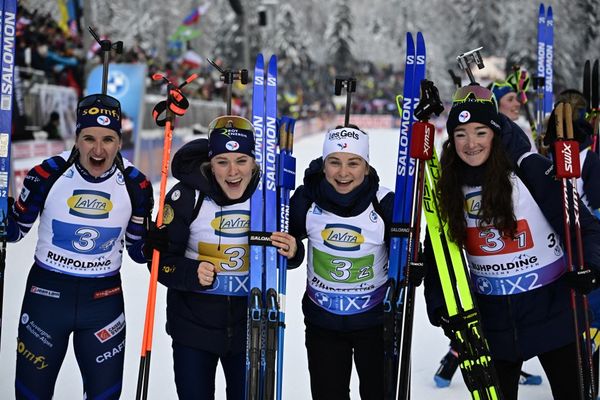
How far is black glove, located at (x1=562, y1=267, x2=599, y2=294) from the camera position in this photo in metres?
2.81

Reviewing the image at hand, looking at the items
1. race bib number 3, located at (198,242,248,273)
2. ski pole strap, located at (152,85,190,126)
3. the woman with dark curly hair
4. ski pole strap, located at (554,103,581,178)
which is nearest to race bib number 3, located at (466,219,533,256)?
the woman with dark curly hair

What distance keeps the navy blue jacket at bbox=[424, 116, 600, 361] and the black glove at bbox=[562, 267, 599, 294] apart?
0.08 metres

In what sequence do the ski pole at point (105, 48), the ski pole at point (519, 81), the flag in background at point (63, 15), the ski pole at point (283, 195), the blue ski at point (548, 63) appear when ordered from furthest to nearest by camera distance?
the flag in background at point (63, 15), the blue ski at point (548, 63), the ski pole at point (519, 81), the ski pole at point (105, 48), the ski pole at point (283, 195)

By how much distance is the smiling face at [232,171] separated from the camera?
10.2 ft

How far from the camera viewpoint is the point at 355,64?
59.8 m

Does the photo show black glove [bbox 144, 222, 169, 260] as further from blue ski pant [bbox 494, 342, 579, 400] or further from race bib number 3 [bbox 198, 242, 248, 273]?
blue ski pant [bbox 494, 342, 579, 400]

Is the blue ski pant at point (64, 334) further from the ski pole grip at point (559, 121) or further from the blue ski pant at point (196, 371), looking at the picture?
the ski pole grip at point (559, 121)

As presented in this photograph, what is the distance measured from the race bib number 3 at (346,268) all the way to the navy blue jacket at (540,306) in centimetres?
57

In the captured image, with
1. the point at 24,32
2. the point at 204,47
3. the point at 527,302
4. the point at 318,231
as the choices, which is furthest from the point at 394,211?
the point at 204,47

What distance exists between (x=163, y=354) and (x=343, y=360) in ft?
8.00

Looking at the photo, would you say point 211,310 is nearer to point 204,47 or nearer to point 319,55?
point 204,47

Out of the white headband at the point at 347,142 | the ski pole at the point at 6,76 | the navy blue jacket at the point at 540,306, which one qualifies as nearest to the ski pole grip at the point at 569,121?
the navy blue jacket at the point at 540,306

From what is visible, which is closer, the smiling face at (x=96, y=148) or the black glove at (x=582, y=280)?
the black glove at (x=582, y=280)

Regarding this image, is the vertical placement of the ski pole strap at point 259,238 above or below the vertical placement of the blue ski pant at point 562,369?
above
